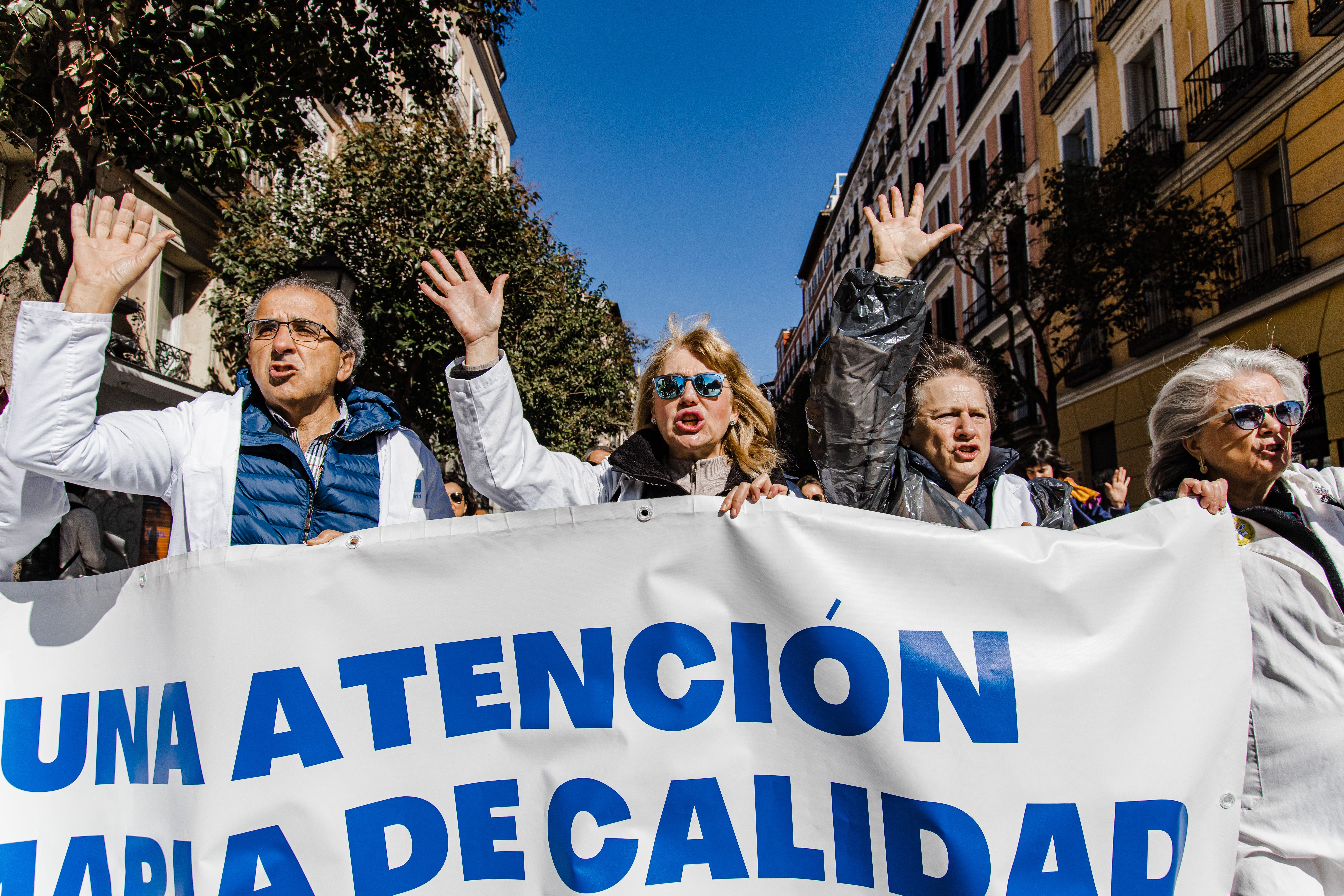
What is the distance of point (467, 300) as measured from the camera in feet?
7.22

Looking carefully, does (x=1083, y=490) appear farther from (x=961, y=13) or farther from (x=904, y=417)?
(x=961, y=13)

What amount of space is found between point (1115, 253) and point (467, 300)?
1406cm

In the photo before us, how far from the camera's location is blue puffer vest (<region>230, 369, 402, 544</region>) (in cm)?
203

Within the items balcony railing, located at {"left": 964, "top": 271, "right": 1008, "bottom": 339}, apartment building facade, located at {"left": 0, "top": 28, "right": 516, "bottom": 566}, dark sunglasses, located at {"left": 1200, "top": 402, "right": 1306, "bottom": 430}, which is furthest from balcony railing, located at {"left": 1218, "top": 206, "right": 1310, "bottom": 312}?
dark sunglasses, located at {"left": 1200, "top": 402, "right": 1306, "bottom": 430}

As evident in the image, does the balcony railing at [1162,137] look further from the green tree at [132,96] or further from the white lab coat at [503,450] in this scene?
the white lab coat at [503,450]

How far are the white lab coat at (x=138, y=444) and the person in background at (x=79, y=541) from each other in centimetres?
417

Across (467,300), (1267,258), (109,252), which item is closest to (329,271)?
(467,300)

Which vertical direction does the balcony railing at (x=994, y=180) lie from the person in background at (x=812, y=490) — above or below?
above

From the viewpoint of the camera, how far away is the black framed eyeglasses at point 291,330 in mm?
2180

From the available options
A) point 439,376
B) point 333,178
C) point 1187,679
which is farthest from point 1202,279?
point 1187,679

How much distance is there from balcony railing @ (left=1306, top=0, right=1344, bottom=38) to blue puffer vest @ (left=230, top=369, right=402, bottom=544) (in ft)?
42.2

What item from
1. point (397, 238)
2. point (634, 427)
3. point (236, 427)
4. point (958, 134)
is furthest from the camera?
point (958, 134)

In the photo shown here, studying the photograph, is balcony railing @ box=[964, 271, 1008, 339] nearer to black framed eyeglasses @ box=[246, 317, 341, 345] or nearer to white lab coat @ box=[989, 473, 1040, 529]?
white lab coat @ box=[989, 473, 1040, 529]

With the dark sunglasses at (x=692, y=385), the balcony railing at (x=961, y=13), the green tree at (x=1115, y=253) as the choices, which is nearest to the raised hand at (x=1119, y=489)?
the dark sunglasses at (x=692, y=385)
